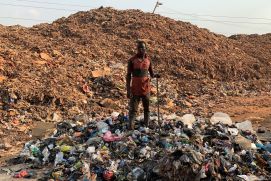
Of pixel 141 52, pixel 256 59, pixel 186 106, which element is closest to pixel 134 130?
pixel 141 52

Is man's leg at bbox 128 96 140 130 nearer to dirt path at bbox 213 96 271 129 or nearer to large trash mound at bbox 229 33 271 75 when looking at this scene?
dirt path at bbox 213 96 271 129

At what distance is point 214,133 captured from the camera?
7703mm

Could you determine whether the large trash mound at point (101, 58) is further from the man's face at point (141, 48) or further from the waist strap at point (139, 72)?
the man's face at point (141, 48)

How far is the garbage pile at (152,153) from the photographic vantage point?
6137 mm

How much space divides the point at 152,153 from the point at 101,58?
11.0 m

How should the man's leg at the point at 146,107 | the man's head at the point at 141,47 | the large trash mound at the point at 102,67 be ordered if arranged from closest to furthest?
the man's head at the point at 141,47
the man's leg at the point at 146,107
the large trash mound at the point at 102,67

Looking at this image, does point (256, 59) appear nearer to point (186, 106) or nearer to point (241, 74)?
point (241, 74)

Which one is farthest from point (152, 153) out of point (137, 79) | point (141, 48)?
point (141, 48)

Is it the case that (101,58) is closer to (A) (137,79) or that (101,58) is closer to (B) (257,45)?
(A) (137,79)

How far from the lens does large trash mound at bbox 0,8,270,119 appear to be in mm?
13223

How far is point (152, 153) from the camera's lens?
7012mm

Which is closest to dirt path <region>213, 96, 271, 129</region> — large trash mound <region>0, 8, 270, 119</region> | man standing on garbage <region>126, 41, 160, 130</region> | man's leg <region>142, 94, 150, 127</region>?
large trash mound <region>0, 8, 270, 119</region>

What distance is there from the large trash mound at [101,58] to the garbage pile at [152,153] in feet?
14.4

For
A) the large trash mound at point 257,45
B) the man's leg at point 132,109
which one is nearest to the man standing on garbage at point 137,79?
the man's leg at point 132,109
